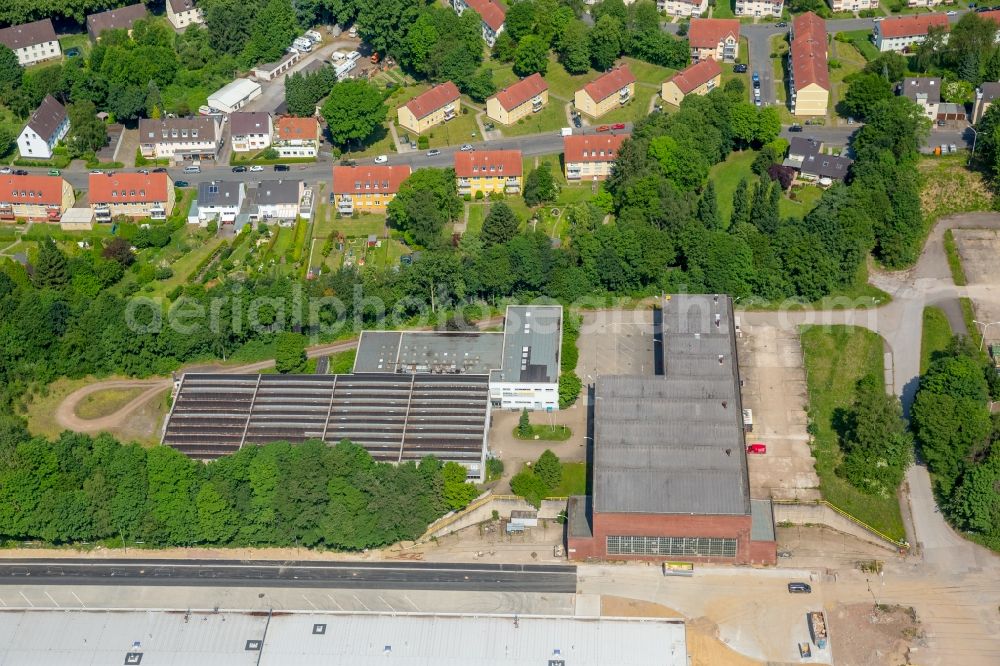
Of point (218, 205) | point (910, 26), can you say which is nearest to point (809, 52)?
point (910, 26)

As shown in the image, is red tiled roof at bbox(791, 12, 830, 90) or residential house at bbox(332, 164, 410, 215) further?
red tiled roof at bbox(791, 12, 830, 90)

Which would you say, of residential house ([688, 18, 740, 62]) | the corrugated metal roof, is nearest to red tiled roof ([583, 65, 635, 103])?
residential house ([688, 18, 740, 62])

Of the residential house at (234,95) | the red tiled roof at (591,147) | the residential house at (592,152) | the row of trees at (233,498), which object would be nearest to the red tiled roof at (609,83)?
the residential house at (592,152)

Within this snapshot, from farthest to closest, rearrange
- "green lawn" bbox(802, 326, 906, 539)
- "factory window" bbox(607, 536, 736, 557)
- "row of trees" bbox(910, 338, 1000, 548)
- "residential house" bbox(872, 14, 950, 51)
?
"residential house" bbox(872, 14, 950, 51) < "green lawn" bbox(802, 326, 906, 539) < "row of trees" bbox(910, 338, 1000, 548) < "factory window" bbox(607, 536, 736, 557)

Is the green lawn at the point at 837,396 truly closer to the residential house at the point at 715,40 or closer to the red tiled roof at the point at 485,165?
the red tiled roof at the point at 485,165

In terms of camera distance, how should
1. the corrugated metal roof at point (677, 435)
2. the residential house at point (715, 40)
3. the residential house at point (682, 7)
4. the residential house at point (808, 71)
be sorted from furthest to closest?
1. the residential house at point (682, 7)
2. the residential house at point (715, 40)
3. the residential house at point (808, 71)
4. the corrugated metal roof at point (677, 435)

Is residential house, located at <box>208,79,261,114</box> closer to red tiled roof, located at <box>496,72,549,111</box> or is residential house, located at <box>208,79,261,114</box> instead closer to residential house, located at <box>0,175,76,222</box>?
residential house, located at <box>0,175,76,222</box>

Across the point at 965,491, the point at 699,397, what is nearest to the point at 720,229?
the point at 699,397
